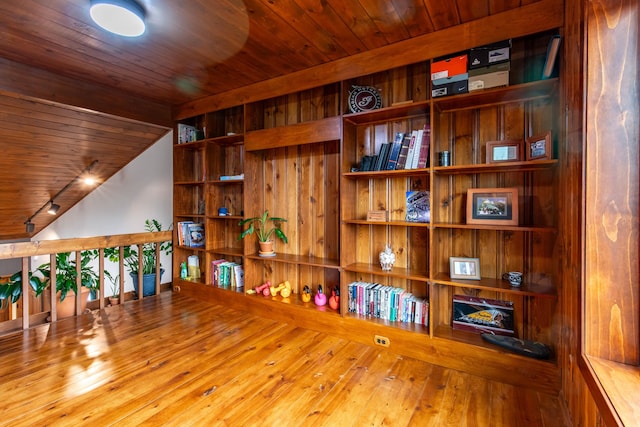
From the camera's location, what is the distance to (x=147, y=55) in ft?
7.82

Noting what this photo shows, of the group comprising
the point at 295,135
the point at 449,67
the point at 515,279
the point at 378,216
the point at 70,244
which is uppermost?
the point at 449,67

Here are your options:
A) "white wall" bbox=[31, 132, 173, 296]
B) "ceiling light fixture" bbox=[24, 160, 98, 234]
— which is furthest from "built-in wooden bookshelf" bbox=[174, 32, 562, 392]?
"white wall" bbox=[31, 132, 173, 296]

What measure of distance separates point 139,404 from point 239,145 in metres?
2.59

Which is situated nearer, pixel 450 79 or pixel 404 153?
pixel 450 79

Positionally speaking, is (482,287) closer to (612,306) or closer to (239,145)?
(612,306)

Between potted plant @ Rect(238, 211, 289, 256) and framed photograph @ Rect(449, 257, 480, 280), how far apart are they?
1543 millimetres

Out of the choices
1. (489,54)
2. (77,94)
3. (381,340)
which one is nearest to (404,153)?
(489,54)

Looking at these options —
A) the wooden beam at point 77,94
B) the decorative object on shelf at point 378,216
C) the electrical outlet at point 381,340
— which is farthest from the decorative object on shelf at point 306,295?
the wooden beam at point 77,94

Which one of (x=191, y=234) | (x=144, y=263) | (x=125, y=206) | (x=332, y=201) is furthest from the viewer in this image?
(x=125, y=206)

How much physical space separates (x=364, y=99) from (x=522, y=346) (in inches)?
81.2

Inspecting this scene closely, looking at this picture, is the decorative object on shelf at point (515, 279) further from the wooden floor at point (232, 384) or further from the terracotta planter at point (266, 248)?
the terracotta planter at point (266, 248)

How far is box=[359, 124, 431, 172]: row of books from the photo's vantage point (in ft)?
7.22

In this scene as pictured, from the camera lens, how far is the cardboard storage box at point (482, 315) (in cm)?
205

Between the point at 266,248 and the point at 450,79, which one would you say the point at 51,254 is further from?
the point at 450,79
